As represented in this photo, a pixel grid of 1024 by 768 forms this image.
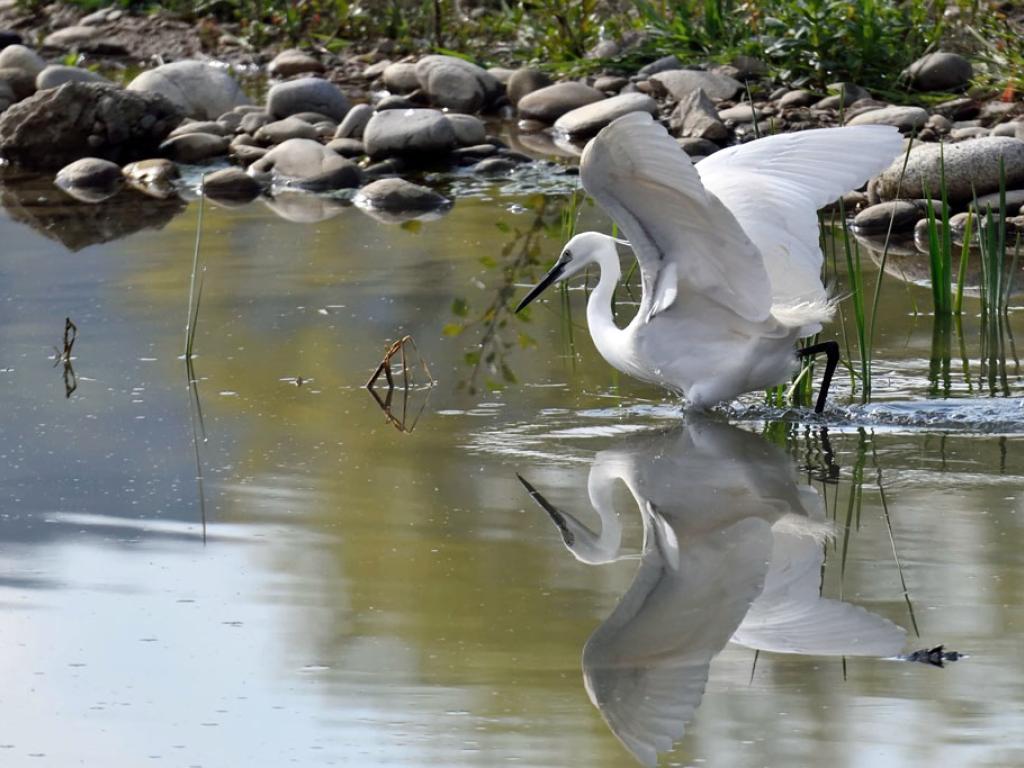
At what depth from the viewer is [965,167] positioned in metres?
9.93

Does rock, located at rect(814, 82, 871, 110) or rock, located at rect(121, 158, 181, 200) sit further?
rock, located at rect(814, 82, 871, 110)

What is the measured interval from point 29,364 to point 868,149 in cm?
343

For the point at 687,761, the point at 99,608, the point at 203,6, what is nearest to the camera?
the point at 687,761

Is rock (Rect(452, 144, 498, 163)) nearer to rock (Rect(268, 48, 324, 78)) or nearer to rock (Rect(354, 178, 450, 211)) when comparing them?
rock (Rect(354, 178, 450, 211))

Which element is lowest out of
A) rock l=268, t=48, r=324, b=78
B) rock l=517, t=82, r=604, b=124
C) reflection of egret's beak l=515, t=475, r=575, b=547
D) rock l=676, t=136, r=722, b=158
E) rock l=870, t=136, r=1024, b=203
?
rock l=268, t=48, r=324, b=78

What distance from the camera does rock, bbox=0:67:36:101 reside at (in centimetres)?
1515

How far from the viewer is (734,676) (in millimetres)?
4043

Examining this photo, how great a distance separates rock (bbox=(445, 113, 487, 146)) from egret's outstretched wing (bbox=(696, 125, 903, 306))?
256 inches

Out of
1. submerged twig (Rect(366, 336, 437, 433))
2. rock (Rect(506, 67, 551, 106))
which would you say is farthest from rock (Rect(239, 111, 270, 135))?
submerged twig (Rect(366, 336, 437, 433))

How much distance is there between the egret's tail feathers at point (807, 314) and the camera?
6168 millimetres

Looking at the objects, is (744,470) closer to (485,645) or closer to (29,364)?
(485,645)

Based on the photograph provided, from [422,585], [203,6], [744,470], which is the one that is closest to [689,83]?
[203,6]

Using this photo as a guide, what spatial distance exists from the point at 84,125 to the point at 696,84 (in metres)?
4.46

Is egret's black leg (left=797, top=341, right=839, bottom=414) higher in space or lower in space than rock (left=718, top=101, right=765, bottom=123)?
higher
